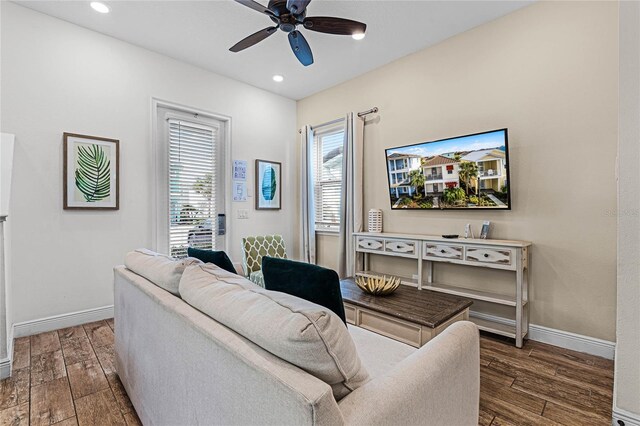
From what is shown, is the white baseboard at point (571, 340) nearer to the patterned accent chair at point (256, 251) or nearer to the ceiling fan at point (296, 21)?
the patterned accent chair at point (256, 251)

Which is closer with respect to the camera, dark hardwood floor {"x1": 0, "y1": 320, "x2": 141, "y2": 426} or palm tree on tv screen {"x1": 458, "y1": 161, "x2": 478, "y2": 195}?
dark hardwood floor {"x1": 0, "y1": 320, "x2": 141, "y2": 426}

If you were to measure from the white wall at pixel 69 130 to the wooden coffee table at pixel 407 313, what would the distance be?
266 centimetres

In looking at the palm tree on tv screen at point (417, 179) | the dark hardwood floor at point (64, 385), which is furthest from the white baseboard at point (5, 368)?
the palm tree on tv screen at point (417, 179)

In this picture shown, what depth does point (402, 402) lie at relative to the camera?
0.88 meters

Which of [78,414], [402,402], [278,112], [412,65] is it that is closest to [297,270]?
[402,402]

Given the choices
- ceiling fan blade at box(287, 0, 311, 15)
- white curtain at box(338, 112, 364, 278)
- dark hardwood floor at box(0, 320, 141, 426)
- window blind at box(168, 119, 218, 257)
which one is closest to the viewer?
dark hardwood floor at box(0, 320, 141, 426)

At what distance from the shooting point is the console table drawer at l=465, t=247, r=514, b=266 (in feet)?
8.94

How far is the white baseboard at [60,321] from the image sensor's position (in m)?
2.84

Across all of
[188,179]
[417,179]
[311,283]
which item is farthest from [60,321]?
[417,179]

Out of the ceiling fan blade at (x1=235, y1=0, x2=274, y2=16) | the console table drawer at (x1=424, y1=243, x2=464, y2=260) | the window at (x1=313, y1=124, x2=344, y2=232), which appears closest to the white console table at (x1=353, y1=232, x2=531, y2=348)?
the console table drawer at (x1=424, y1=243, x2=464, y2=260)

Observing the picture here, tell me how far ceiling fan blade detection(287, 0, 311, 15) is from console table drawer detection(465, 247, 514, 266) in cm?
250

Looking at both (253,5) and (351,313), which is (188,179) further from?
(351,313)

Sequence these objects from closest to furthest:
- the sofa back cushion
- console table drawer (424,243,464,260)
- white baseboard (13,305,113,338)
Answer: the sofa back cushion, white baseboard (13,305,113,338), console table drawer (424,243,464,260)

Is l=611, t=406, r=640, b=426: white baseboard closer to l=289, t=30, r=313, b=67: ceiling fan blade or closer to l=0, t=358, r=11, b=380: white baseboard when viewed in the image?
l=289, t=30, r=313, b=67: ceiling fan blade
